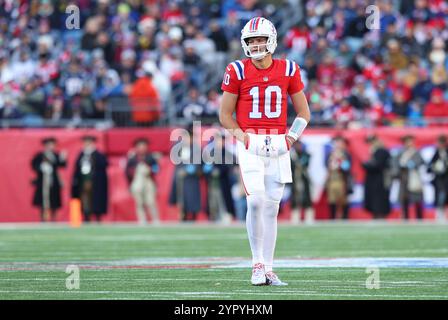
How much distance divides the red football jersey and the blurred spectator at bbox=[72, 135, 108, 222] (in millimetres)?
13918

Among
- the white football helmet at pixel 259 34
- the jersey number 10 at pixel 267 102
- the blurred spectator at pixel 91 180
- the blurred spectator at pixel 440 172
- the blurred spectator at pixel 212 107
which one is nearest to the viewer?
the white football helmet at pixel 259 34

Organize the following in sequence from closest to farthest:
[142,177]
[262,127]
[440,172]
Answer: [262,127]
[440,172]
[142,177]

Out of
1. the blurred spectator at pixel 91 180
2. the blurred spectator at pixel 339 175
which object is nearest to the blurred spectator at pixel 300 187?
the blurred spectator at pixel 339 175

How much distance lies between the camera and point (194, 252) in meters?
13.8

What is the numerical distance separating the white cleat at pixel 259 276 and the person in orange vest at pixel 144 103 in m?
15.1

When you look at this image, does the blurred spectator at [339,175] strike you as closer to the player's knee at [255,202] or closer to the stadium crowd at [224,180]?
the stadium crowd at [224,180]

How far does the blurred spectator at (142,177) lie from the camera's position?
23.6 metres

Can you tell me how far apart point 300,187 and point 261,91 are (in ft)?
44.8

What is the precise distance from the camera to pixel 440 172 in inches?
911

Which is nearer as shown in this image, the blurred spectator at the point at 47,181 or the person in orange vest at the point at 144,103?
the blurred spectator at the point at 47,181

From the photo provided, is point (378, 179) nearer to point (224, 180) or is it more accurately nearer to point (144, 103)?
point (224, 180)

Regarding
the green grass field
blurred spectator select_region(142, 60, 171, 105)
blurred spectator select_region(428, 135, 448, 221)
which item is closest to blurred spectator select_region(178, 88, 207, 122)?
blurred spectator select_region(142, 60, 171, 105)

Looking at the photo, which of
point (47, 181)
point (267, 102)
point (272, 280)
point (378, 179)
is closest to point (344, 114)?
point (378, 179)
